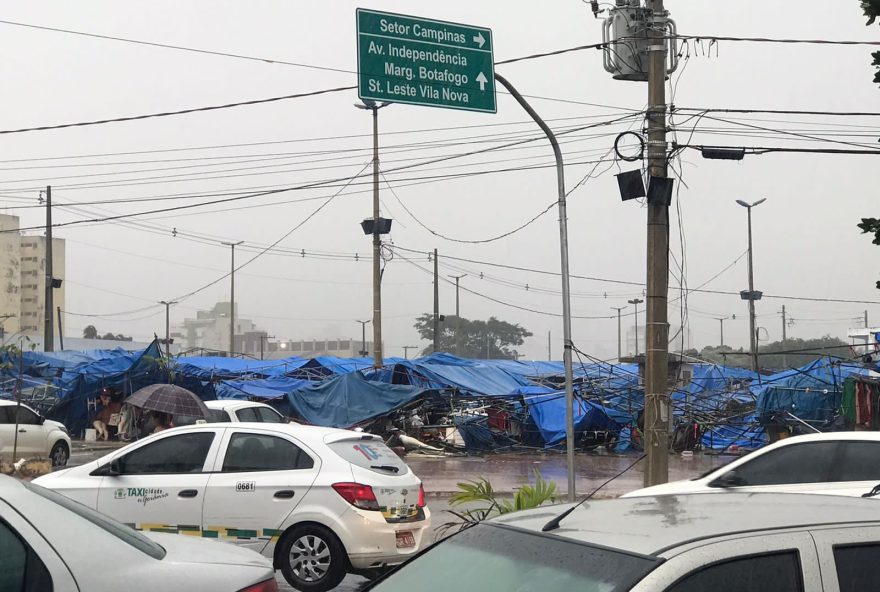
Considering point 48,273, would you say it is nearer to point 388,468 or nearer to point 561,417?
point 561,417

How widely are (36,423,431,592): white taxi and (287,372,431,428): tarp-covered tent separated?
58.3 feet

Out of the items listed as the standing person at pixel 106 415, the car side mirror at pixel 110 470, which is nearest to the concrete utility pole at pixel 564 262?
the car side mirror at pixel 110 470

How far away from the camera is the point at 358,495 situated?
30.9ft

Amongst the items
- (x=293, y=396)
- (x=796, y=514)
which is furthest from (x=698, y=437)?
(x=796, y=514)

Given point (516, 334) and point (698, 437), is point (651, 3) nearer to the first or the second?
point (698, 437)

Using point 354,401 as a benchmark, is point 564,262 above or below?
above

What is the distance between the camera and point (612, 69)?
46.3 feet

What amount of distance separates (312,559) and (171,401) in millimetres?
12969

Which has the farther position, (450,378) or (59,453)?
(450,378)

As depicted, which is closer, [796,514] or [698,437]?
[796,514]

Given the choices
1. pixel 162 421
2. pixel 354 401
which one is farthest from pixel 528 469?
pixel 162 421

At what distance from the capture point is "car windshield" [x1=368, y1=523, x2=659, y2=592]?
3018 mm

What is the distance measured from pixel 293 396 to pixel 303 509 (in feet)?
66.4

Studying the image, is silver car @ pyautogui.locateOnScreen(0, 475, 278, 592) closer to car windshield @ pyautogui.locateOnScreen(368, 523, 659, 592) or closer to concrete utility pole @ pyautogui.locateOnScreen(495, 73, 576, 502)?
car windshield @ pyautogui.locateOnScreen(368, 523, 659, 592)
